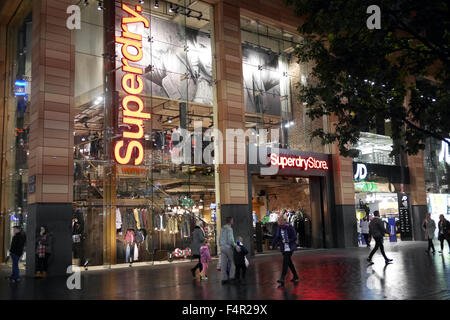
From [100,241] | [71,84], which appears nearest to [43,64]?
[71,84]

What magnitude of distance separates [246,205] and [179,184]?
130 inches

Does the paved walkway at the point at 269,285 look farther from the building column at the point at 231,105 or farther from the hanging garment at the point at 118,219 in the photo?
the building column at the point at 231,105

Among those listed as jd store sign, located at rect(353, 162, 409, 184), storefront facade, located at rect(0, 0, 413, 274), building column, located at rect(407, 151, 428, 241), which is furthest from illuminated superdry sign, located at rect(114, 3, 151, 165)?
building column, located at rect(407, 151, 428, 241)

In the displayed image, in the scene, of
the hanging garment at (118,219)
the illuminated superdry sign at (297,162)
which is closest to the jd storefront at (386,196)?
the illuminated superdry sign at (297,162)

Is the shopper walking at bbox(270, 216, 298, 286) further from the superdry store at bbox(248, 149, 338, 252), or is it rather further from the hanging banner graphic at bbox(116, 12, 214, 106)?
the superdry store at bbox(248, 149, 338, 252)

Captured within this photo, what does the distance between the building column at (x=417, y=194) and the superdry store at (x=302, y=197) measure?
28.2 feet

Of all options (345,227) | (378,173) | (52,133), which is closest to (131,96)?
(52,133)

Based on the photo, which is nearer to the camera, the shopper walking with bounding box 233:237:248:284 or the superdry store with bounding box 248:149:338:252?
the shopper walking with bounding box 233:237:248:284

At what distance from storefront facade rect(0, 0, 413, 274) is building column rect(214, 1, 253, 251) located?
0.06 meters

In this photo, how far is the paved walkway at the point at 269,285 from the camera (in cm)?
924

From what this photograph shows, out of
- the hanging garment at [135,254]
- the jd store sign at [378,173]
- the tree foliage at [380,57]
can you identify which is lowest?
the hanging garment at [135,254]

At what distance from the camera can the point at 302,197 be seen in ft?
82.9

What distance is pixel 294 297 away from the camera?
29.2 ft

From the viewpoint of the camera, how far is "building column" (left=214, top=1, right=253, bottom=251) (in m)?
19.7
